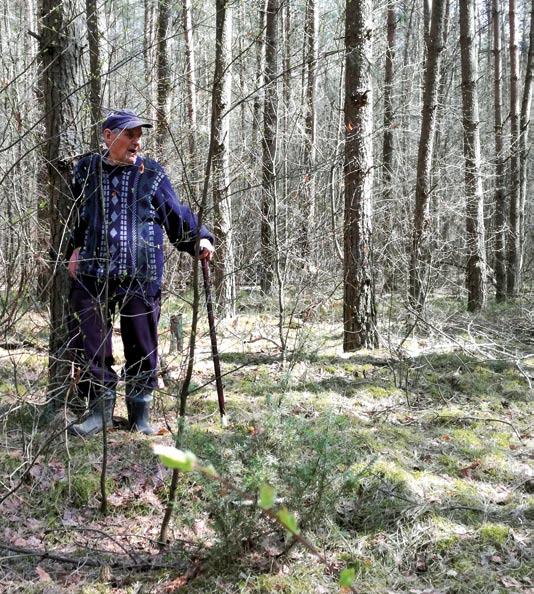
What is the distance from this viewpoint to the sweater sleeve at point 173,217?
3635mm

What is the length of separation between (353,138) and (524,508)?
3.96 metres

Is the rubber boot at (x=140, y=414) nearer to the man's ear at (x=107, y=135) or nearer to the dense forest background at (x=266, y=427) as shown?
the dense forest background at (x=266, y=427)

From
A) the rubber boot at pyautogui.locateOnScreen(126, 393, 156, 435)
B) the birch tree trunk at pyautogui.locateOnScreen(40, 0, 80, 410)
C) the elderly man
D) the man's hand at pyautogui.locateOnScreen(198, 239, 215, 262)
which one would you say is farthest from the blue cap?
the rubber boot at pyautogui.locateOnScreen(126, 393, 156, 435)

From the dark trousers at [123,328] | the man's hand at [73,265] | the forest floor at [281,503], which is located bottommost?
the forest floor at [281,503]

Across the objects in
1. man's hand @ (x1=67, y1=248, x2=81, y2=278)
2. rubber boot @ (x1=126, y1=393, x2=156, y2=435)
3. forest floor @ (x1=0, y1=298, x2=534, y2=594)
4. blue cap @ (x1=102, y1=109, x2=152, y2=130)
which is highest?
blue cap @ (x1=102, y1=109, x2=152, y2=130)

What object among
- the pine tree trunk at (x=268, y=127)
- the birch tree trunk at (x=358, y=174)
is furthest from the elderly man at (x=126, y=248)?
the pine tree trunk at (x=268, y=127)

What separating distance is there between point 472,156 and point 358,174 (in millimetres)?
4687

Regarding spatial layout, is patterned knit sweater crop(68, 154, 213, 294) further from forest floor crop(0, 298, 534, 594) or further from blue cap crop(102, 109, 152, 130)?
forest floor crop(0, 298, 534, 594)

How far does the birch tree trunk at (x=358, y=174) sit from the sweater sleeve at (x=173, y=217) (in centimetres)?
271

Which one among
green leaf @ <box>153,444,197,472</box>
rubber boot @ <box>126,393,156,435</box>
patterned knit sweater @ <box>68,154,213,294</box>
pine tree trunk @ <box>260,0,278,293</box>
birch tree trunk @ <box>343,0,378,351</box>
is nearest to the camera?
green leaf @ <box>153,444,197,472</box>

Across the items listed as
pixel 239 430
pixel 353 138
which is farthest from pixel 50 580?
pixel 353 138

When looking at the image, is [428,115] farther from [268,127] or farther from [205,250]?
[205,250]

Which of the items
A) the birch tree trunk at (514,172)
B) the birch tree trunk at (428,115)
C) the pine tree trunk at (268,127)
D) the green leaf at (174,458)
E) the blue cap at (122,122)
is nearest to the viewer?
the green leaf at (174,458)

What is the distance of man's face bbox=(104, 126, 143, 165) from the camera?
339 centimetres
